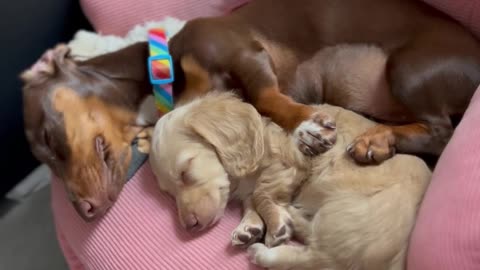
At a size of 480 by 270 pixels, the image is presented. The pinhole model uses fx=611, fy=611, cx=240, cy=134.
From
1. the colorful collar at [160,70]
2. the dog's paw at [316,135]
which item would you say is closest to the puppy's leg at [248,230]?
the dog's paw at [316,135]

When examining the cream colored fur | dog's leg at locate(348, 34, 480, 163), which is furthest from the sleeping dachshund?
the cream colored fur

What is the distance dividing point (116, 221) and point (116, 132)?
1.07ft

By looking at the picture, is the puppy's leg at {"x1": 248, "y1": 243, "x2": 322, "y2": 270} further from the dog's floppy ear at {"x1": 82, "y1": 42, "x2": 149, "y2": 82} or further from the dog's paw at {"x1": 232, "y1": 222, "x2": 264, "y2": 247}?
the dog's floppy ear at {"x1": 82, "y1": 42, "x2": 149, "y2": 82}

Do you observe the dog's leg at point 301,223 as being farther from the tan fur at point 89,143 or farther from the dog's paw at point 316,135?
the tan fur at point 89,143

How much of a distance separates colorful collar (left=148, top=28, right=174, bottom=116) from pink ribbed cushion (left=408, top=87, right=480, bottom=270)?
3.09 ft

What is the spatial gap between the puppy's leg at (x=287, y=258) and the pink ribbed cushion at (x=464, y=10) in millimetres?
956

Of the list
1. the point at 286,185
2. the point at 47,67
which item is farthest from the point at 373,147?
the point at 47,67

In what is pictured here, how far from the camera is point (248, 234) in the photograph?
1702 millimetres

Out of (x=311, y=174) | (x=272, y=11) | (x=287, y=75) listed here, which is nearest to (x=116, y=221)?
(x=311, y=174)

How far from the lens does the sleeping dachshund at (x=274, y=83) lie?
1834 mm

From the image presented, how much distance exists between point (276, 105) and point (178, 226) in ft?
1.59

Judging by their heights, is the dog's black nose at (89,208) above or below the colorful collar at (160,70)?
below

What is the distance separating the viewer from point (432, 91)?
184cm

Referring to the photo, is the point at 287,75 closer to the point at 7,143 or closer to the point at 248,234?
the point at 248,234
